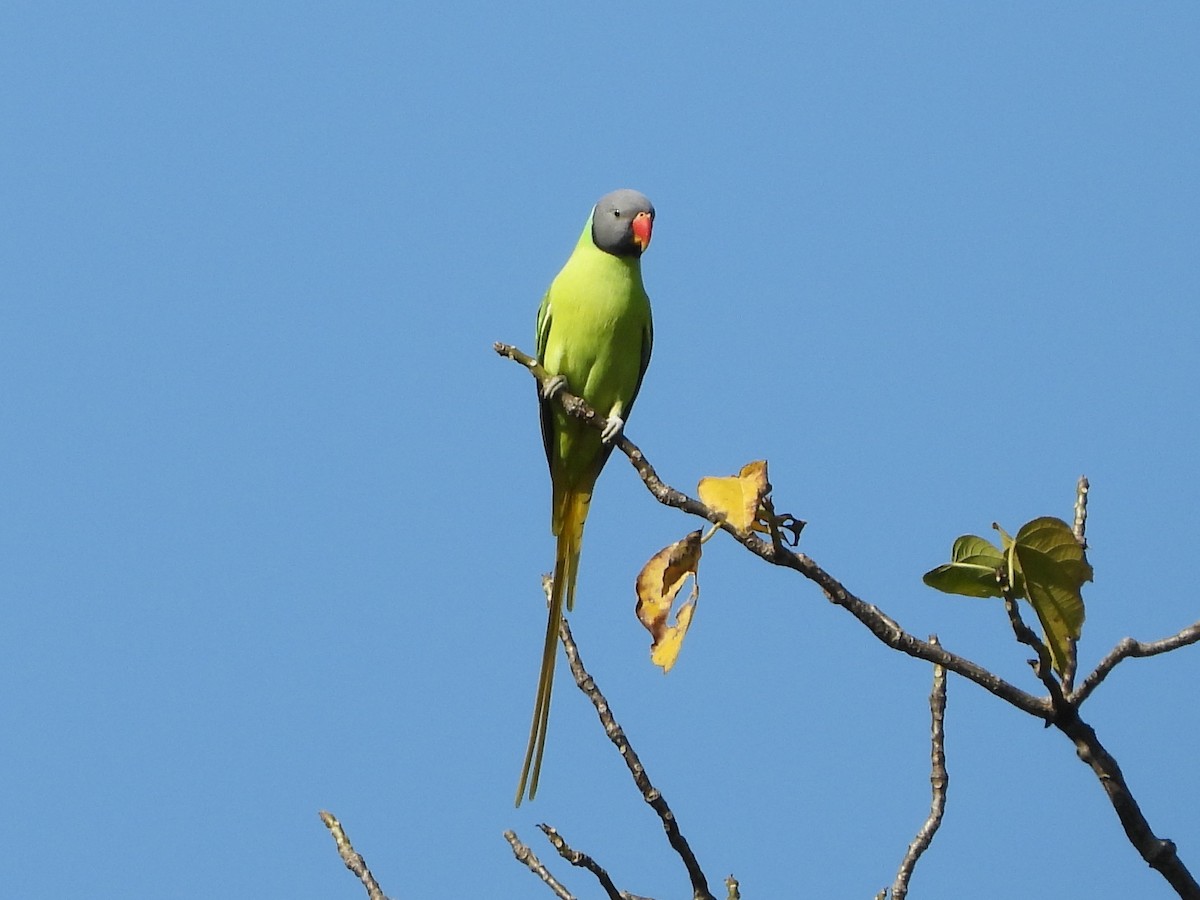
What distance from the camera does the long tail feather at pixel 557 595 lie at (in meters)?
2.60

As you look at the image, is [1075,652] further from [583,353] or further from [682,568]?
[583,353]

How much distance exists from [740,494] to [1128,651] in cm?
49

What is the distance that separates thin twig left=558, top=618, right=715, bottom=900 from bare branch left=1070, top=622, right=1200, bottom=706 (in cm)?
Answer: 66

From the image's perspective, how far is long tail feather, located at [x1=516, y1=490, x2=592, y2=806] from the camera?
2600mm

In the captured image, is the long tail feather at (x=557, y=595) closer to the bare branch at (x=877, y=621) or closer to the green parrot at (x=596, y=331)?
the green parrot at (x=596, y=331)

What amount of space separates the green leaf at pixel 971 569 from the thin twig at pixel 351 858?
40.3 inches

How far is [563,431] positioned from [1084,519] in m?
2.18

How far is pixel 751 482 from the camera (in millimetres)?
1628

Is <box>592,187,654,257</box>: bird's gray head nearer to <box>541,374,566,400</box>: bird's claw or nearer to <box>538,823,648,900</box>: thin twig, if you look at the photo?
<box>541,374,566,400</box>: bird's claw

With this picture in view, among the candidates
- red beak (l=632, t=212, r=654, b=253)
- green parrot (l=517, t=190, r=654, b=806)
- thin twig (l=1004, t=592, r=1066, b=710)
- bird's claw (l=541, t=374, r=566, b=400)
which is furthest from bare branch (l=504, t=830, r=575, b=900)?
red beak (l=632, t=212, r=654, b=253)

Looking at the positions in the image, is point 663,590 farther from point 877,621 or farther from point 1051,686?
point 1051,686

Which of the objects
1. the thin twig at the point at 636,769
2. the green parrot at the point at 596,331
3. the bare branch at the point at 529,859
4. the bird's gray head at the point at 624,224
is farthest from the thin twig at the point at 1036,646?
the bird's gray head at the point at 624,224

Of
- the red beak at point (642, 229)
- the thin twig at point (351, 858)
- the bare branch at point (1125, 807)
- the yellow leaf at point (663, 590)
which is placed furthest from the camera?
the red beak at point (642, 229)

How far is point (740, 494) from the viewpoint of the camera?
1.63 m
